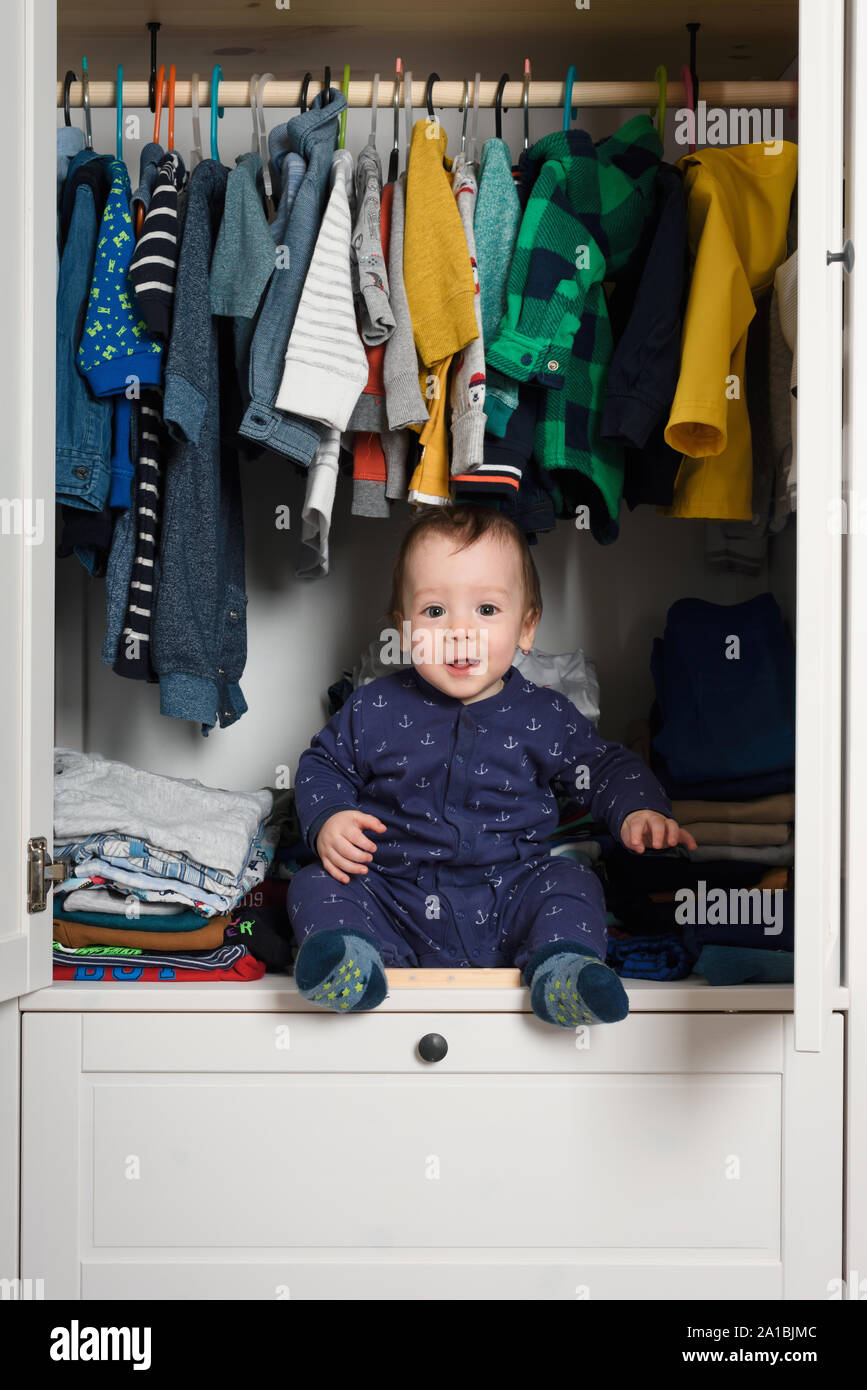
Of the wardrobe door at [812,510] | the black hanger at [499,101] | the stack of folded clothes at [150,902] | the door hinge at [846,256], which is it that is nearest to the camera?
the wardrobe door at [812,510]

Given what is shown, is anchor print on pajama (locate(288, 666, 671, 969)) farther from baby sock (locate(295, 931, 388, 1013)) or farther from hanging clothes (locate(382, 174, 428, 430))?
hanging clothes (locate(382, 174, 428, 430))

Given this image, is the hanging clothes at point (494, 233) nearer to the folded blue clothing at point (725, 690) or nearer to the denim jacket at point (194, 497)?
the denim jacket at point (194, 497)

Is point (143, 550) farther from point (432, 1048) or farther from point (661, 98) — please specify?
point (661, 98)

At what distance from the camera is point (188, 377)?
1.63 m

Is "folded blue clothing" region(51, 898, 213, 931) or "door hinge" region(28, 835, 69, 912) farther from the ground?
"door hinge" region(28, 835, 69, 912)

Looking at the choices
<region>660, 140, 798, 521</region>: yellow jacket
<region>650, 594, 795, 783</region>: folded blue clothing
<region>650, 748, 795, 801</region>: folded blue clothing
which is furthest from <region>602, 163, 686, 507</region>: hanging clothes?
<region>650, 748, 795, 801</region>: folded blue clothing

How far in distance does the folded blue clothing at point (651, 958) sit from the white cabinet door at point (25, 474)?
757 millimetres

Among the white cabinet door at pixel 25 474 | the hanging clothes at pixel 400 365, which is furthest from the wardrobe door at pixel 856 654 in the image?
the white cabinet door at pixel 25 474

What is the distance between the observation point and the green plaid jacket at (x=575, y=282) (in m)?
1.67

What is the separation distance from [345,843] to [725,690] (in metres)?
0.68

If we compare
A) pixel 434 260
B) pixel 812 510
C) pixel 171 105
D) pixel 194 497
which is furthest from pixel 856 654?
pixel 171 105

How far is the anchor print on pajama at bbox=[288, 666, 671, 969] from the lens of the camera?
161 centimetres
